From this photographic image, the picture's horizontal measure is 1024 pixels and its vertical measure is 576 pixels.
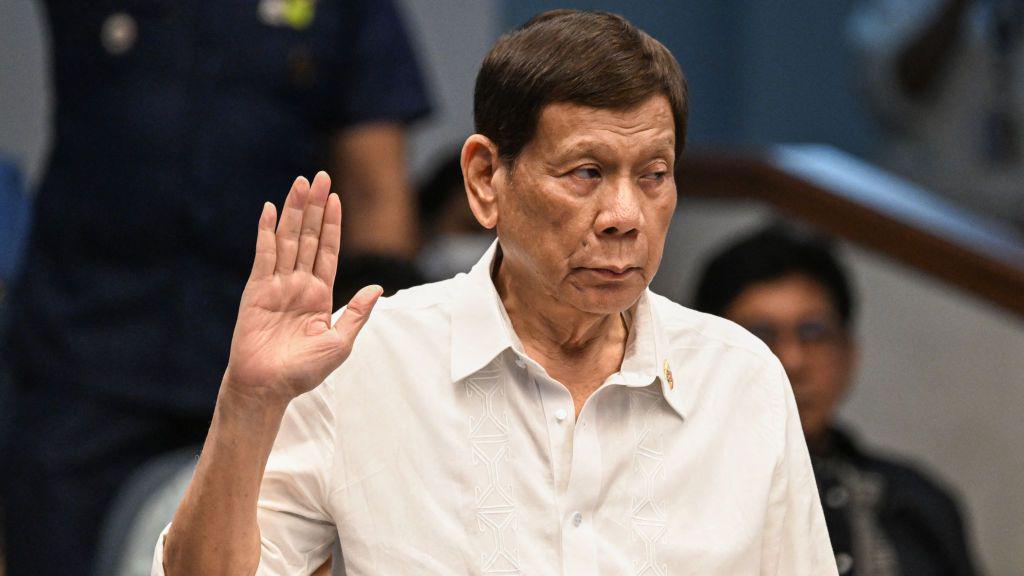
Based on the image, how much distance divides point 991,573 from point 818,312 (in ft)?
3.52

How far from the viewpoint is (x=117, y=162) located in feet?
10.0

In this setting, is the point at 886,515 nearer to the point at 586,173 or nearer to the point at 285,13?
the point at 285,13

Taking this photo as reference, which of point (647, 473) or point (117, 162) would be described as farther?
point (117, 162)

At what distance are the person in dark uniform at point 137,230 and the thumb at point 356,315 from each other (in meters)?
1.45

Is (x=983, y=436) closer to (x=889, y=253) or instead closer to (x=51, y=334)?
(x=889, y=253)

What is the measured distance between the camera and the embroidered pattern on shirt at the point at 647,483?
5.66 feet

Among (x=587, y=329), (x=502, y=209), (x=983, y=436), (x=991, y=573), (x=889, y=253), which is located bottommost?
(x=991, y=573)

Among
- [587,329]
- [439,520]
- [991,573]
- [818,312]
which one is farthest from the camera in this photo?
[991,573]

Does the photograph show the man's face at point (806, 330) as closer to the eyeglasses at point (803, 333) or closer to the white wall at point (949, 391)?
the eyeglasses at point (803, 333)

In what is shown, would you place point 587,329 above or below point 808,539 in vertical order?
above

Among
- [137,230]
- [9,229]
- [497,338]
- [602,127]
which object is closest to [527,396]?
[497,338]

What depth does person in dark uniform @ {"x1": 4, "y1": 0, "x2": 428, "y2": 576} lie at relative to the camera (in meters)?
3.06

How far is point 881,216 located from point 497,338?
2.55m

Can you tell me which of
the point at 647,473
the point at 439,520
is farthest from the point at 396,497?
the point at 647,473
